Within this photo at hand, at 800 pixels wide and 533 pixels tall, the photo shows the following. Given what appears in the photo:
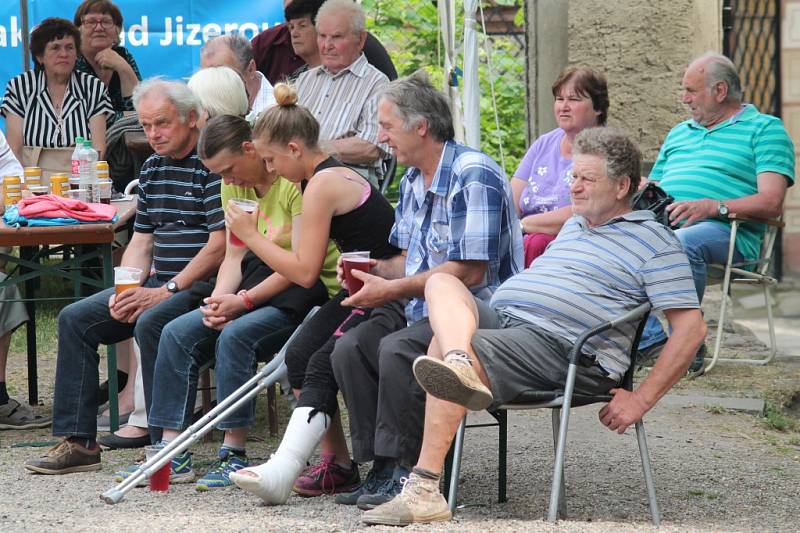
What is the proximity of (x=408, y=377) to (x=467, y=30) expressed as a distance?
3348 millimetres

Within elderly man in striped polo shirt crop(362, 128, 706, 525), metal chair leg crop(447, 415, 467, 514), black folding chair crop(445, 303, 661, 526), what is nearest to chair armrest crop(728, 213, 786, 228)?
elderly man in striped polo shirt crop(362, 128, 706, 525)

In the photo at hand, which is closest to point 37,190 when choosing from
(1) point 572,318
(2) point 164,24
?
(1) point 572,318

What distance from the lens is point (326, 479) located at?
15.0ft

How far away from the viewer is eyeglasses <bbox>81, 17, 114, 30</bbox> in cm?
841

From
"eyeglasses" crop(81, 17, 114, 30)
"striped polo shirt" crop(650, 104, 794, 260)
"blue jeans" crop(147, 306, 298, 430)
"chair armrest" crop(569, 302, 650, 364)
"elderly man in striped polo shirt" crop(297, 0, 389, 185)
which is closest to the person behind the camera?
"chair armrest" crop(569, 302, 650, 364)

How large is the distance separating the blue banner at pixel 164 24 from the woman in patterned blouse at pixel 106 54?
3.80ft

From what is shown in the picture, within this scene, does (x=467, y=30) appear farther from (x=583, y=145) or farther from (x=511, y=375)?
(x=511, y=375)

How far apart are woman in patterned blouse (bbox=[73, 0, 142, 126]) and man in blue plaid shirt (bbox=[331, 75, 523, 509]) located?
4.12m

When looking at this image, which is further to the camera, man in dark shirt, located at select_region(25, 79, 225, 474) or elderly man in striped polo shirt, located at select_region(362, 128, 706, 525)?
man in dark shirt, located at select_region(25, 79, 225, 474)

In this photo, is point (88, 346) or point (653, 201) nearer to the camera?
point (88, 346)

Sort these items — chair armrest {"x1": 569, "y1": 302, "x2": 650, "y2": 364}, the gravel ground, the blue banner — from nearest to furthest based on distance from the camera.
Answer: chair armrest {"x1": 569, "y1": 302, "x2": 650, "y2": 364}
the gravel ground
the blue banner

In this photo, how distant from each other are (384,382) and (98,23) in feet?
16.9

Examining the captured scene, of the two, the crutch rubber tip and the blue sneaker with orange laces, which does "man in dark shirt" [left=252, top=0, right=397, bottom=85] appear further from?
the crutch rubber tip

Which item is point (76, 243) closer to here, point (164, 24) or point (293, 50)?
point (293, 50)
